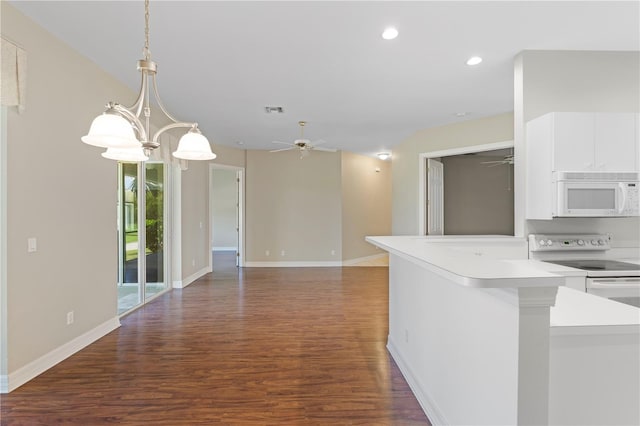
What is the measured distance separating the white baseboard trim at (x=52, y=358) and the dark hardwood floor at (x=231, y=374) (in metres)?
0.06

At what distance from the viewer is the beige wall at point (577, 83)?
3.01m

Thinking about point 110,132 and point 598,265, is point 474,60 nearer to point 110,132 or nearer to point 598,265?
point 598,265

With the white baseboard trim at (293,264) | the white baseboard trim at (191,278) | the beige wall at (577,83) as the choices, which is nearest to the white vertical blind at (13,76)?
the white baseboard trim at (191,278)

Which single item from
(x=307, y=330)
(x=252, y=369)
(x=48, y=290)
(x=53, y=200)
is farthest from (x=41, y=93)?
(x=307, y=330)

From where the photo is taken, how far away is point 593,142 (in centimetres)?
275

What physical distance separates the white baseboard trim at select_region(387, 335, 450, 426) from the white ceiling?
277 centimetres

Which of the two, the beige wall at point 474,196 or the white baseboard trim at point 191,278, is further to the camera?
the beige wall at point 474,196

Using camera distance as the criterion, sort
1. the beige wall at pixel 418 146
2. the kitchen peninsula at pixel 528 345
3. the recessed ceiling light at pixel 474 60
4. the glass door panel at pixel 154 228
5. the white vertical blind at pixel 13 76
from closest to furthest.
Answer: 1. the kitchen peninsula at pixel 528 345
2. the white vertical blind at pixel 13 76
3. the recessed ceiling light at pixel 474 60
4. the glass door panel at pixel 154 228
5. the beige wall at pixel 418 146

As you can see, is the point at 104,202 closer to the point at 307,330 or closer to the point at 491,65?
the point at 307,330

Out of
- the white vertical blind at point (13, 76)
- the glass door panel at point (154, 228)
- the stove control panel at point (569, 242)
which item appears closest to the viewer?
the white vertical blind at point (13, 76)

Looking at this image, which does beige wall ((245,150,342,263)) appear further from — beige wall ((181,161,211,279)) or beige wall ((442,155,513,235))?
beige wall ((442,155,513,235))

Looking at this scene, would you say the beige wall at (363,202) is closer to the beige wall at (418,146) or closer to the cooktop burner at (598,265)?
the beige wall at (418,146)

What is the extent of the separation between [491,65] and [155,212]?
197 inches

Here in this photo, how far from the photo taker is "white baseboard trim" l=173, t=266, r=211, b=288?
566cm
